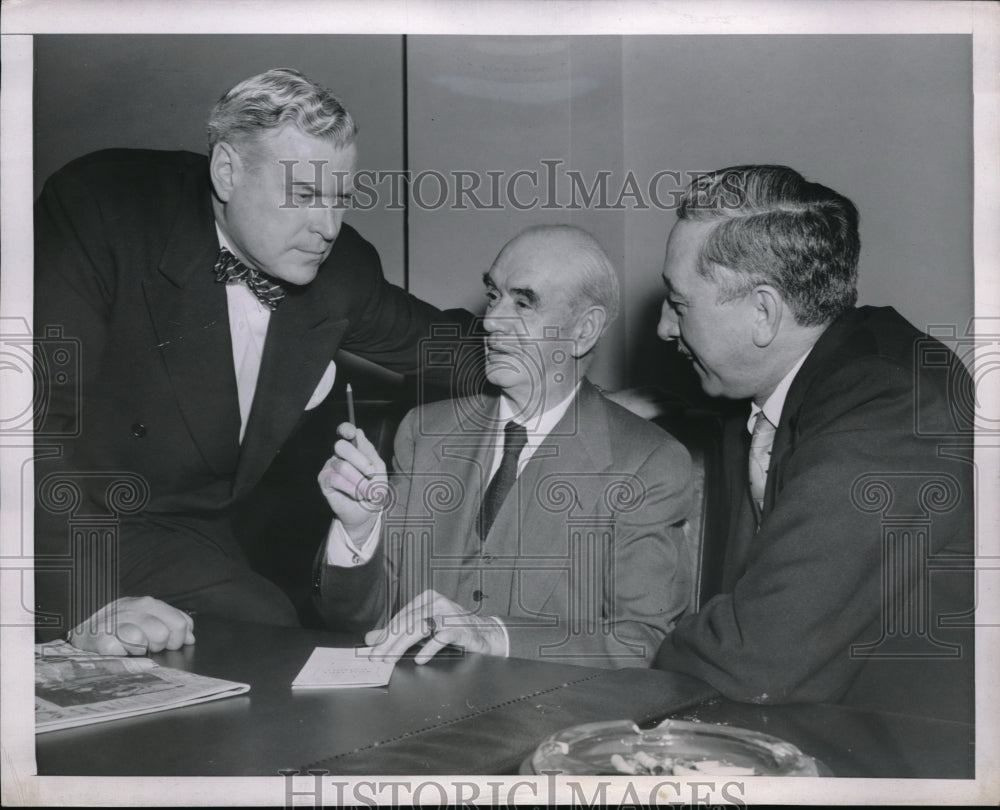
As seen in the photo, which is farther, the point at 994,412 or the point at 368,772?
the point at 994,412

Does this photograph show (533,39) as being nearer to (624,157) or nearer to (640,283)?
(624,157)

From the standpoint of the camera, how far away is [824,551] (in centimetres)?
286

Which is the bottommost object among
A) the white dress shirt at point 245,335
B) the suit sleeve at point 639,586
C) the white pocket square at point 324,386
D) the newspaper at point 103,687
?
the newspaper at point 103,687

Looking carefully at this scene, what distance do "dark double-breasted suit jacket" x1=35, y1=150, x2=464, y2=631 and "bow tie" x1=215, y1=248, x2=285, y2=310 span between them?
1.2 inches

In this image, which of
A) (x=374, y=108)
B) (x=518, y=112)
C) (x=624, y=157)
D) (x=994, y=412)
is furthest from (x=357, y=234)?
(x=994, y=412)

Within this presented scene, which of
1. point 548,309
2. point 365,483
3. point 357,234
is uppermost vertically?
point 357,234

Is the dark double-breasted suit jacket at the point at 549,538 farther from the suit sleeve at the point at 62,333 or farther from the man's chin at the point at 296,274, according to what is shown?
the suit sleeve at the point at 62,333

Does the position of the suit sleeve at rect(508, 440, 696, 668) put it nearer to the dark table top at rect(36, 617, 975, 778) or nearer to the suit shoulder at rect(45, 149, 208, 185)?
the dark table top at rect(36, 617, 975, 778)

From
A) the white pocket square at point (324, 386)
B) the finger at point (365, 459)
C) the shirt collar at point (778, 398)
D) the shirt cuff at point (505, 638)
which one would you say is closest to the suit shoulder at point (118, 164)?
the white pocket square at point (324, 386)

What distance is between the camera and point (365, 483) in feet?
10.2

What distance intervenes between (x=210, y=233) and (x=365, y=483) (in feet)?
2.74

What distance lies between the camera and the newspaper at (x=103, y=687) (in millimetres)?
2611

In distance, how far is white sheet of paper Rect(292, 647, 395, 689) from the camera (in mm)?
2697

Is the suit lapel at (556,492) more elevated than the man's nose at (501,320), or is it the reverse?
the man's nose at (501,320)
